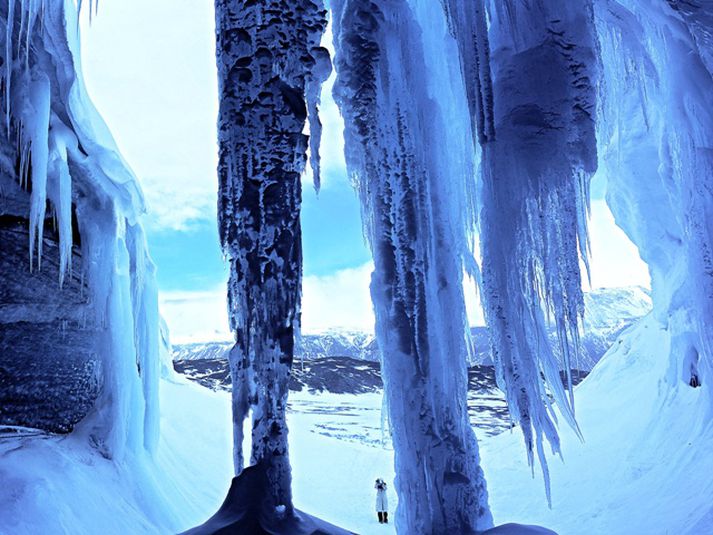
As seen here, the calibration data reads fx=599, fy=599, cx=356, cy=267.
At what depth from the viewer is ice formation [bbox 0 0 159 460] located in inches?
268

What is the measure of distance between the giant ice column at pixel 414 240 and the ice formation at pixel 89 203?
359cm

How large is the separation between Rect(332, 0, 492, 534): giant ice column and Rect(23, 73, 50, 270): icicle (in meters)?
3.50

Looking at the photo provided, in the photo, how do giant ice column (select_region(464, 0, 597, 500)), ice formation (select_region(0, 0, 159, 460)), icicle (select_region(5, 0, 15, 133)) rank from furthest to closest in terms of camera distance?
ice formation (select_region(0, 0, 159, 460))
icicle (select_region(5, 0, 15, 133))
giant ice column (select_region(464, 0, 597, 500))

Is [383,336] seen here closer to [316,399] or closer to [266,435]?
[266,435]

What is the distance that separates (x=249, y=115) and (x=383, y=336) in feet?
6.59

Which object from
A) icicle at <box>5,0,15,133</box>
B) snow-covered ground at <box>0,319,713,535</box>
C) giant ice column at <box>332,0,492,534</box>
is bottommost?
snow-covered ground at <box>0,319,713,535</box>

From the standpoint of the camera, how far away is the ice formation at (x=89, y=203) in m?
6.80

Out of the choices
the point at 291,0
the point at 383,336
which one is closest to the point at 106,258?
the point at 383,336

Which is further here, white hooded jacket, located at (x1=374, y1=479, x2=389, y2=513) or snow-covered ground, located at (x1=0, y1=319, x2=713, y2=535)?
white hooded jacket, located at (x1=374, y1=479, x2=389, y2=513)

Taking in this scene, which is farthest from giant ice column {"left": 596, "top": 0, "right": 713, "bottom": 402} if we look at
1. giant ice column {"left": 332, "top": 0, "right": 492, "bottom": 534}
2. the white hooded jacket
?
the white hooded jacket

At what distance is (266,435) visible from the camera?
10.6 ft

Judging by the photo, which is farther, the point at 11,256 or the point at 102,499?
the point at 11,256

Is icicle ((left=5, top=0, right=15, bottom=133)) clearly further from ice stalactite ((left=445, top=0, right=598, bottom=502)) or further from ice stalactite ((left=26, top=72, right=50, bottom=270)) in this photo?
ice stalactite ((left=445, top=0, right=598, bottom=502))

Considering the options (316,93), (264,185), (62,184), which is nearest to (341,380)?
(62,184)
